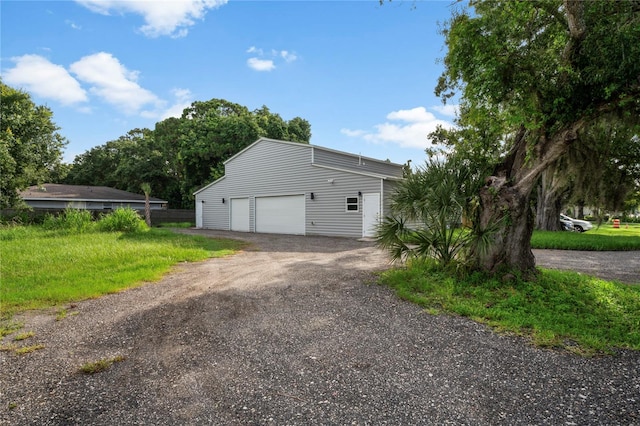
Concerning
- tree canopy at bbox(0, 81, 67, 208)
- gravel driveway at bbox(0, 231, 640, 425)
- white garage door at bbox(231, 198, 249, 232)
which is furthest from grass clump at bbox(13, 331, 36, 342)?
white garage door at bbox(231, 198, 249, 232)

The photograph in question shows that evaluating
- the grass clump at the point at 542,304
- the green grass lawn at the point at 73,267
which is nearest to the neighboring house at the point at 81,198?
the green grass lawn at the point at 73,267

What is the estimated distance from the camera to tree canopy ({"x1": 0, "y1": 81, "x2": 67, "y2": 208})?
14406 millimetres

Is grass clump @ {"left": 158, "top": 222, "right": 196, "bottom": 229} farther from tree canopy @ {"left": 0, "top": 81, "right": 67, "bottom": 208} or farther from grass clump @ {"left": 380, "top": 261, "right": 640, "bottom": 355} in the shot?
grass clump @ {"left": 380, "top": 261, "right": 640, "bottom": 355}

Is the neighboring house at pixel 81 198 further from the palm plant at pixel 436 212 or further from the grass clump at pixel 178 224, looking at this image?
the palm plant at pixel 436 212

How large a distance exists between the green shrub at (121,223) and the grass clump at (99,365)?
12323 mm

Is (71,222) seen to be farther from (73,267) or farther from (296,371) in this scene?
(296,371)

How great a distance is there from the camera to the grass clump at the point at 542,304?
11.9 ft

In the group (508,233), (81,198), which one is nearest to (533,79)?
(508,233)

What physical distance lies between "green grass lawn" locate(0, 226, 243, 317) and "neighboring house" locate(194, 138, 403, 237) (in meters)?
5.77

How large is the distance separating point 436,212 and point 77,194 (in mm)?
28036

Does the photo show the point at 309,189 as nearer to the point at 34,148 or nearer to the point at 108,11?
the point at 108,11

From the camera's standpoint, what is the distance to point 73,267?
22.3 feet

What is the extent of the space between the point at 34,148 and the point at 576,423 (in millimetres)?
22504

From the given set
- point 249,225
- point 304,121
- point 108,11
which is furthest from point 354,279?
point 304,121
